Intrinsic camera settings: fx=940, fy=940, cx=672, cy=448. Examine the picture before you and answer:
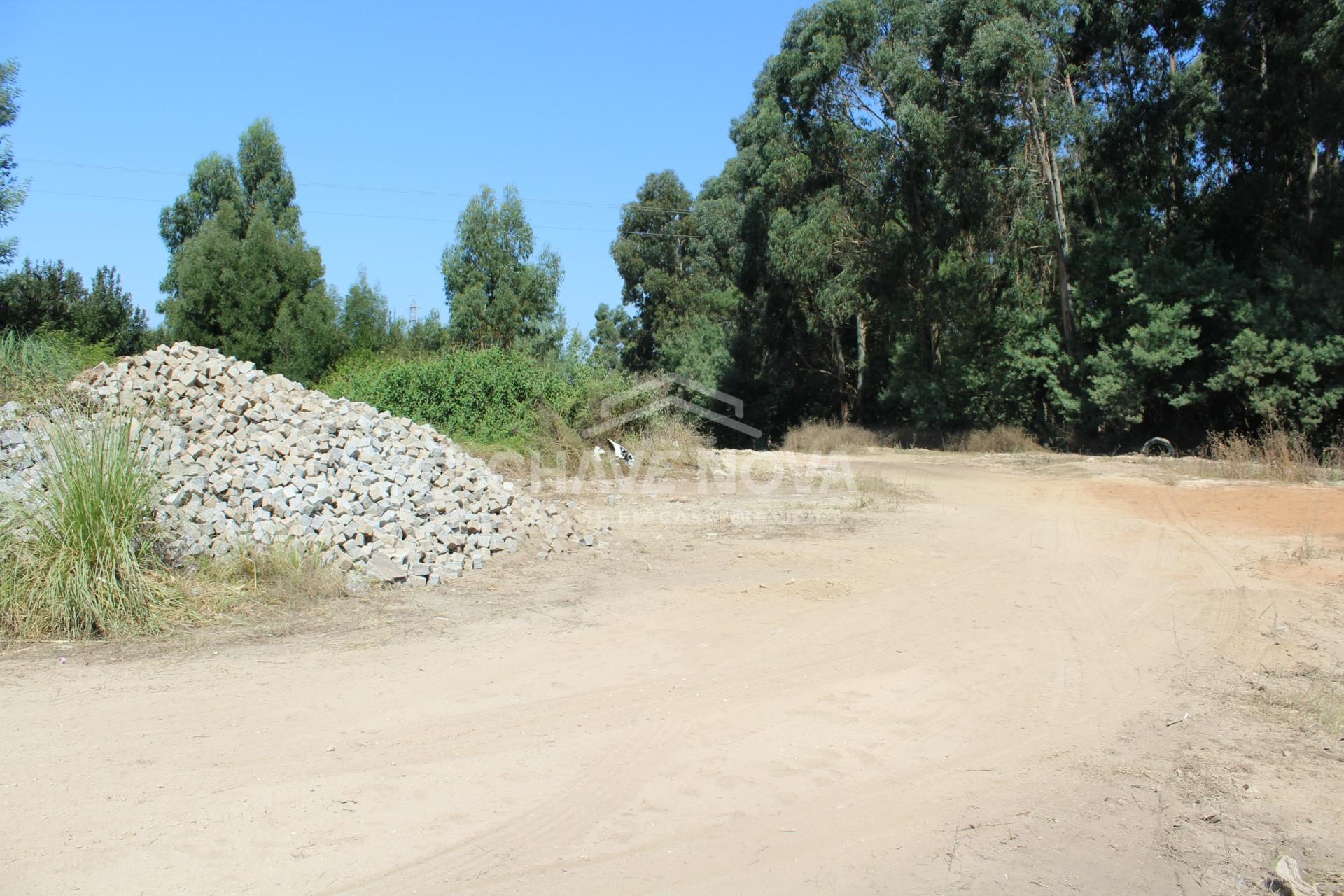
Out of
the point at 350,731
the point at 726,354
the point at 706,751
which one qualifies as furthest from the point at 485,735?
the point at 726,354

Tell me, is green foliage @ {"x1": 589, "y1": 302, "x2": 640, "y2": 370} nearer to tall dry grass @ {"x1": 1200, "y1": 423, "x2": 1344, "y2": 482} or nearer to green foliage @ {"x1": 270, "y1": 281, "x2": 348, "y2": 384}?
green foliage @ {"x1": 270, "y1": 281, "x2": 348, "y2": 384}

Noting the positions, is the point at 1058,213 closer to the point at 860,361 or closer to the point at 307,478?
the point at 860,361

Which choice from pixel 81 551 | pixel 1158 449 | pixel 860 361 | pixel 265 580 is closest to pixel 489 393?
pixel 265 580

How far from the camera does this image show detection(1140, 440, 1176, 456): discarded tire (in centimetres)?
2041

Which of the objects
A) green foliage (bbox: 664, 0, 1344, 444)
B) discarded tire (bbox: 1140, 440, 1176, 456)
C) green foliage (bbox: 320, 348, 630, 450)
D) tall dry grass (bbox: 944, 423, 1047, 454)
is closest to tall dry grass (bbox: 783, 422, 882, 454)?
green foliage (bbox: 664, 0, 1344, 444)

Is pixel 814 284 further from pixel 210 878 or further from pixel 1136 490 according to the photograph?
pixel 210 878

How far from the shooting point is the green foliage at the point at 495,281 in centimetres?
3456

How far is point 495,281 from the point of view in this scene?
34906 millimetres

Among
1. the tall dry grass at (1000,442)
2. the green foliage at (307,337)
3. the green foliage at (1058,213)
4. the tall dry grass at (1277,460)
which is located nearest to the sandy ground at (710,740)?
the tall dry grass at (1277,460)

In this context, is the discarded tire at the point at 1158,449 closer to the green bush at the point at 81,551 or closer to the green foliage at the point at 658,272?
the green bush at the point at 81,551

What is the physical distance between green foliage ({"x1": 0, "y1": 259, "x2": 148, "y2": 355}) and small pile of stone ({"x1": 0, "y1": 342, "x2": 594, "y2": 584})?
15.4 metres

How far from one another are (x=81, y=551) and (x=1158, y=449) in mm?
21340

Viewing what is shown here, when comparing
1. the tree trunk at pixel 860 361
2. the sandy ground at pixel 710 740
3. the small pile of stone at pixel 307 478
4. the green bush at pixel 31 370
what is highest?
the tree trunk at pixel 860 361

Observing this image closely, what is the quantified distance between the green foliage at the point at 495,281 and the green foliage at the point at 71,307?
10.5 metres
